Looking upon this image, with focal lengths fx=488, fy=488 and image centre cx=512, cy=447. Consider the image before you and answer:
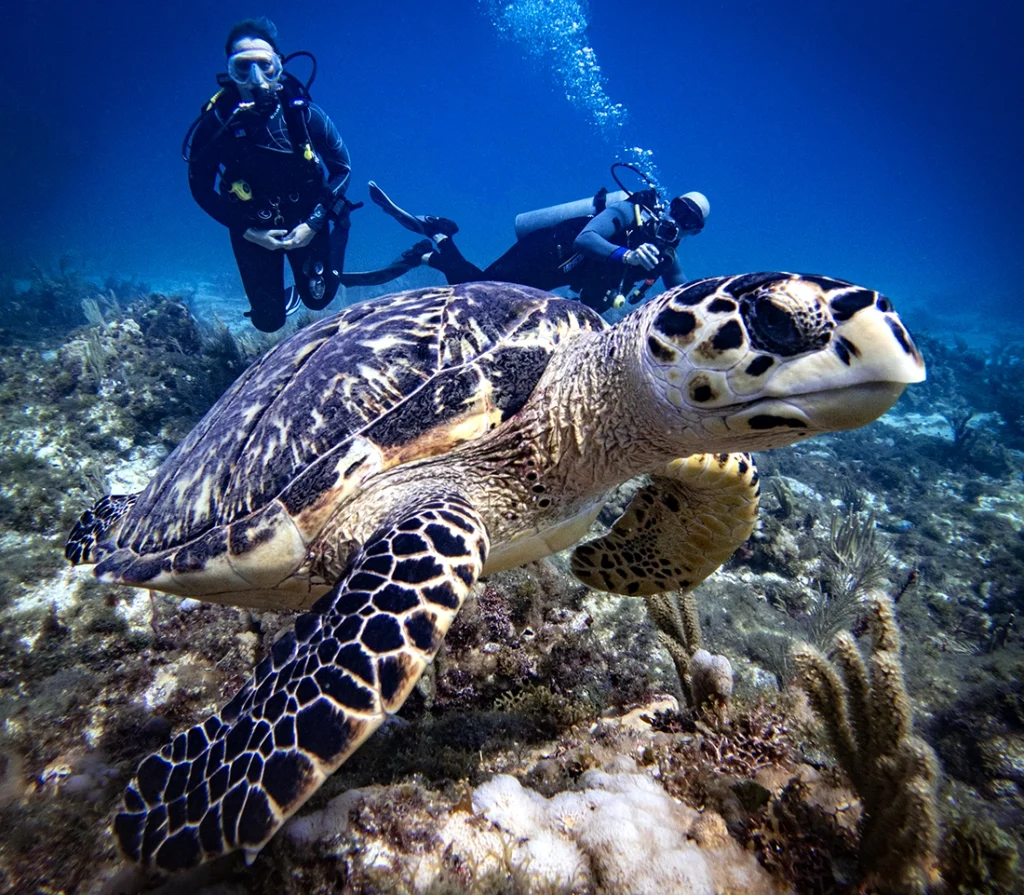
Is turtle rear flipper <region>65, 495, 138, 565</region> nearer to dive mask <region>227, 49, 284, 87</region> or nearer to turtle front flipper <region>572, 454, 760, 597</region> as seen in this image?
turtle front flipper <region>572, 454, 760, 597</region>

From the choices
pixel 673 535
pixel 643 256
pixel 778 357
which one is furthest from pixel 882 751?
pixel 643 256

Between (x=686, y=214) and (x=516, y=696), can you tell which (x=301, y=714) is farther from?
(x=686, y=214)

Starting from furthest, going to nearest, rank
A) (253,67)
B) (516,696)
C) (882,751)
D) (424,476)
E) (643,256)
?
(643,256)
(253,67)
(516,696)
(424,476)
(882,751)

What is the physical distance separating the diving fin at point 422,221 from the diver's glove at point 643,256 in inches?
157

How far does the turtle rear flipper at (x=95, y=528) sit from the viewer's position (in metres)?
2.89

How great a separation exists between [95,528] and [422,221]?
9312 mm

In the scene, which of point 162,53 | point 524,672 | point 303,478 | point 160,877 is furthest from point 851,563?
point 162,53

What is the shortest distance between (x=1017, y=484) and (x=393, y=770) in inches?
466

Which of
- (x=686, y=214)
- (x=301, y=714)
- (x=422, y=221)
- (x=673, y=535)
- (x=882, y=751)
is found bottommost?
(x=882, y=751)

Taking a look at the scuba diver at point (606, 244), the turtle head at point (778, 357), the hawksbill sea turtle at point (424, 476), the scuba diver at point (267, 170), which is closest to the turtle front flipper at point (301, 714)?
the hawksbill sea turtle at point (424, 476)

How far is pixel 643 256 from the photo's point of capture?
24.2ft

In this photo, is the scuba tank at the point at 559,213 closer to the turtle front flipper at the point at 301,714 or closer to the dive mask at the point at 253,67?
the dive mask at the point at 253,67

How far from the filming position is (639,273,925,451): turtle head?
54.1 inches

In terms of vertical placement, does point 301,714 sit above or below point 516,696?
above
